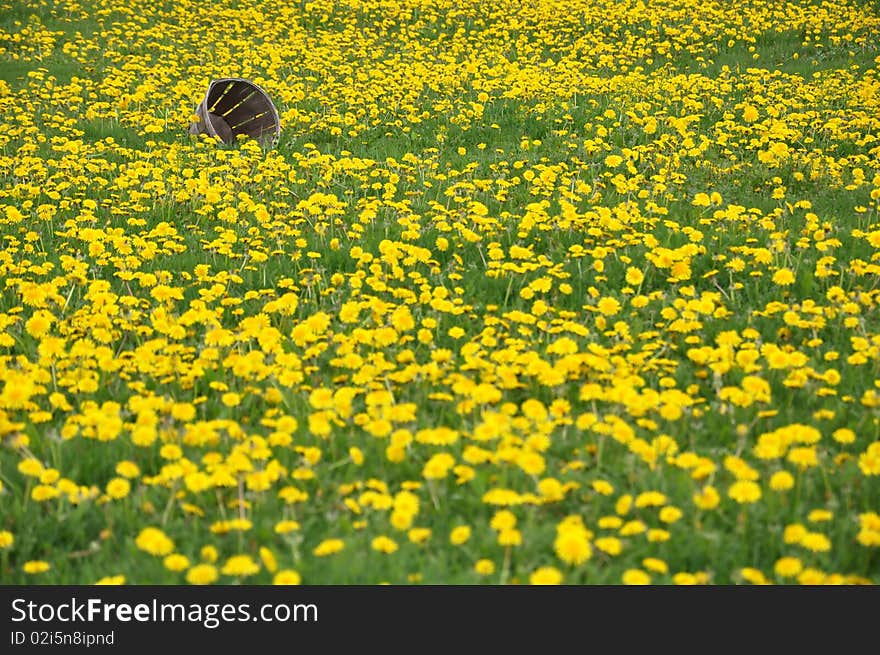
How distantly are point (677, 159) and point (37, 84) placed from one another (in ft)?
28.1

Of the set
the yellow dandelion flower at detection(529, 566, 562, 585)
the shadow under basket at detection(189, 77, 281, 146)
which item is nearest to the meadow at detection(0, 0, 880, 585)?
the yellow dandelion flower at detection(529, 566, 562, 585)

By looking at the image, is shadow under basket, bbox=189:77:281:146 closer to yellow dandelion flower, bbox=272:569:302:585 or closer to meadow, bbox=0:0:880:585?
meadow, bbox=0:0:880:585

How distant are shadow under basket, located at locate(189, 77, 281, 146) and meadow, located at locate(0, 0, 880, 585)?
385 millimetres

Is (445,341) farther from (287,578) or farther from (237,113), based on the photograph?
(237,113)

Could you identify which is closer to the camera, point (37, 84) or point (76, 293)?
point (76, 293)

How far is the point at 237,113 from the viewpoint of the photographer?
34.7ft

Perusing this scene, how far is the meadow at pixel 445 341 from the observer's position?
309 centimetres

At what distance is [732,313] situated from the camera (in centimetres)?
492

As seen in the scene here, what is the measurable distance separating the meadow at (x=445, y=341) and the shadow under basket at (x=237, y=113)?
39 cm

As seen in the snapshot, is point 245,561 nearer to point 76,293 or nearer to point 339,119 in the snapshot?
point 76,293

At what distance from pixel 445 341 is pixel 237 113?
6.78m

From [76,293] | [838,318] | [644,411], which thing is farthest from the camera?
[76,293]

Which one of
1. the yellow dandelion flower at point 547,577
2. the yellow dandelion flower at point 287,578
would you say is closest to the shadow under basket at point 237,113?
the yellow dandelion flower at point 287,578

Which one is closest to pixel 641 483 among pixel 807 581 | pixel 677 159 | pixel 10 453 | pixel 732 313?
pixel 807 581
